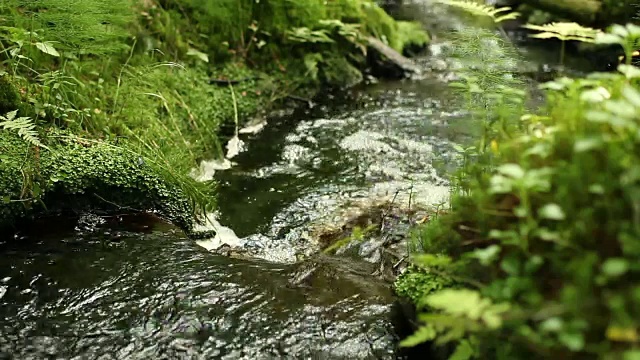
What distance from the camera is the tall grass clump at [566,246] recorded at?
1.28 m

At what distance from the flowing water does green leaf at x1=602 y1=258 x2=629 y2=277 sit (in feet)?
4.34

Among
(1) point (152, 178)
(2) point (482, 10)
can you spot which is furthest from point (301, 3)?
(2) point (482, 10)

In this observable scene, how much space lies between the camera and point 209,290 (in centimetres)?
278

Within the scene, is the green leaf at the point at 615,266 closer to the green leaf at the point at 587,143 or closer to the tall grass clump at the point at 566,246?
the tall grass clump at the point at 566,246

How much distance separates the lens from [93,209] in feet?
11.6

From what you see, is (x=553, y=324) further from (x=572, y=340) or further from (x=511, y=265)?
(x=511, y=265)

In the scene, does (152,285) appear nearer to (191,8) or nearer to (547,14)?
(191,8)

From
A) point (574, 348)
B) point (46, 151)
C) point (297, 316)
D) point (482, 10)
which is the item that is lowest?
point (297, 316)

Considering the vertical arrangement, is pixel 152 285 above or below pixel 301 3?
below

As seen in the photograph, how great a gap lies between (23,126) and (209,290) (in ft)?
5.51

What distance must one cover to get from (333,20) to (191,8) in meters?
2.13

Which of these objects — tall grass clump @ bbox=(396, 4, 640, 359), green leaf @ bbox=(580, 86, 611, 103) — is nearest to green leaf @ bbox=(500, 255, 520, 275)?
tall grass clump @ bbox=(396, 4, 640, 359)

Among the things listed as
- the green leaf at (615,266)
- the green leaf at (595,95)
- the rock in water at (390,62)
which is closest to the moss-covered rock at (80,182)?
the green leaf at (595,95)

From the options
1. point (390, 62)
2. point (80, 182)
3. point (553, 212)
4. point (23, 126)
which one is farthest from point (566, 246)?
point (390, 62)
